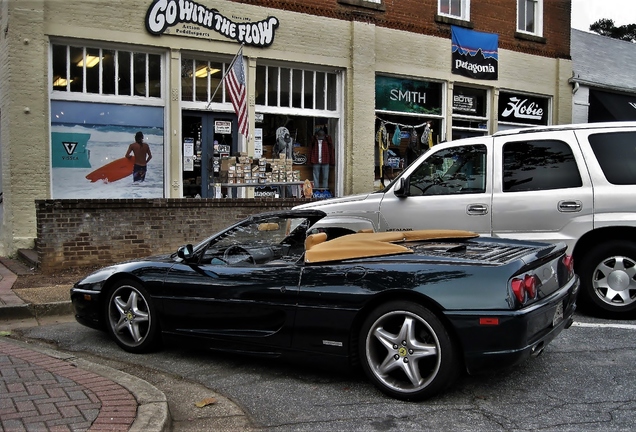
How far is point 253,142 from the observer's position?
13.1m

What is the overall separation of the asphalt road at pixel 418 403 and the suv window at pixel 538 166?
1680 millimetres

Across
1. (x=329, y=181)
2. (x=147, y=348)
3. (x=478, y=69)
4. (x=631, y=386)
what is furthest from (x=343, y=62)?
(x=631, y=386)

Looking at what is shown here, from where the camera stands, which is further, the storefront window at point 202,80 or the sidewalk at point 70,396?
the storefront window at point 202,80

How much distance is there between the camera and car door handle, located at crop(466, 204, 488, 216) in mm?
6746

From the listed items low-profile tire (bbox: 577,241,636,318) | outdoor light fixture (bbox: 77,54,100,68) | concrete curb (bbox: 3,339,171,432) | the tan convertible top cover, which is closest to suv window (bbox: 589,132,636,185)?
low-profile tire (bbox: 577,241,636,318)

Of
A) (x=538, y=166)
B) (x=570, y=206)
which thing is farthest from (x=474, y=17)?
(x=570, y=206)

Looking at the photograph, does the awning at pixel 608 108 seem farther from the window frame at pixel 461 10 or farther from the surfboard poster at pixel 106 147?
the surfboard poster at pixel 106 147

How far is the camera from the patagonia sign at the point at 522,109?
16.9 m

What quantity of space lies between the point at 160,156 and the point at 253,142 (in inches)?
79.2

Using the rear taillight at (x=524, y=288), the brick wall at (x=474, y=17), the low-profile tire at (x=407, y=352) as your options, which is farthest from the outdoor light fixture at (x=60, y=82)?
the rear taillight at (x=524, y=288)

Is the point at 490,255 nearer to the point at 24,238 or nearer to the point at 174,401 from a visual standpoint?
the point at 174,401

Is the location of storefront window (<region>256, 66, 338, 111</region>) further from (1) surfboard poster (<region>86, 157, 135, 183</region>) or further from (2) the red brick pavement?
(2) the red brick pavement

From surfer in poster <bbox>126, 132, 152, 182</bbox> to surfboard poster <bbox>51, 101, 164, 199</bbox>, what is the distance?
0.07 m

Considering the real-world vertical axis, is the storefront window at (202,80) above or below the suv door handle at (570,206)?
above
